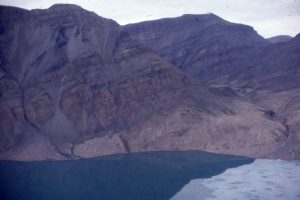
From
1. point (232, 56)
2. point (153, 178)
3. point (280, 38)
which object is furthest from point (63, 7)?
point (280, 38)

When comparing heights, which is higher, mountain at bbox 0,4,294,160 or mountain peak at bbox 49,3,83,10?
mountain peak at bbox 49,3,83,10

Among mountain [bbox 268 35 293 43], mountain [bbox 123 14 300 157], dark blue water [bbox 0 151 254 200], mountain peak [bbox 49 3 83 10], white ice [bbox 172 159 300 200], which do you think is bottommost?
→ dark blue water [bbox 0 151 254 200]

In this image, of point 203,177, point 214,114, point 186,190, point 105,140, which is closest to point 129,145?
point 105,140

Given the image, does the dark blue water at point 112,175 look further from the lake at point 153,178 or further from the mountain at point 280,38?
the mountain at point 280,38

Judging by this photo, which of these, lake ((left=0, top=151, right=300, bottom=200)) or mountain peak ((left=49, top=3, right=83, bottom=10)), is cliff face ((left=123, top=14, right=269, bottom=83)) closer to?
mountain peak ((left=49, top=3, right=83, bottom=10))

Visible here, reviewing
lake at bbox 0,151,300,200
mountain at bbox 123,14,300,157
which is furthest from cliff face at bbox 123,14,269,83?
lake at bbox 0,151,300,200

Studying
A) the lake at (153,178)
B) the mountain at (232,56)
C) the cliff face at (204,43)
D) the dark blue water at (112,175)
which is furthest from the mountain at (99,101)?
the cliff face at (204,43)

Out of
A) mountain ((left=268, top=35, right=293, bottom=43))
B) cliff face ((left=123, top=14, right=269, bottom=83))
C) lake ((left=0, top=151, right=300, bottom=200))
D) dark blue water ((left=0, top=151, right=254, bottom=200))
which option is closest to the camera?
lake ((left=0, top=151, right=300, bottom=200))

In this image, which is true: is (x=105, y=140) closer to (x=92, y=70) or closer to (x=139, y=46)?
(x=92, y=70)
